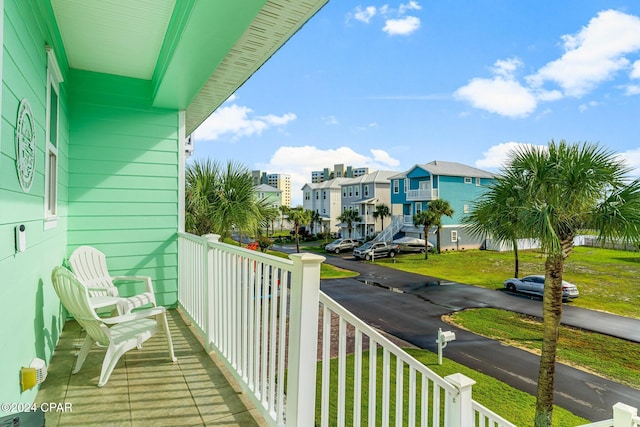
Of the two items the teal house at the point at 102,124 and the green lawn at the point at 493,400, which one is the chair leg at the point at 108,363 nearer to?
the teal house at the point at 102,124

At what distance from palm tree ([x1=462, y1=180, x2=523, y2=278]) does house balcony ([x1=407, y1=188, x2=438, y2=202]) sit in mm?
19102

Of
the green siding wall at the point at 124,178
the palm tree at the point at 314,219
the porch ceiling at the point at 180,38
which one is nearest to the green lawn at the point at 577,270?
the palm tree at the point at 314,219

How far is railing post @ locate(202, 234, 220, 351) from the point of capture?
2.92 m

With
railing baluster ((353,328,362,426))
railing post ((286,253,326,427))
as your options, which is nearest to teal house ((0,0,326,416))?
railing post ((286,253,326,427))

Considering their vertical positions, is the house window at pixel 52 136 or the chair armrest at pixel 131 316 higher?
the house window at pixel 52 136

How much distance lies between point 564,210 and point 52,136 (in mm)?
7861

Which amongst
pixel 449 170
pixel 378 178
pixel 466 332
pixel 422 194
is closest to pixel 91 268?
pixel 466 332

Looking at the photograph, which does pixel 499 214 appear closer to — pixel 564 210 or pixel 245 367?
pixel 564 210

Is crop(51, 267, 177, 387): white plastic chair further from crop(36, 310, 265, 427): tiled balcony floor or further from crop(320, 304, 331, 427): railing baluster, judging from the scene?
crop(320, 304, 331, 427): railing baluster

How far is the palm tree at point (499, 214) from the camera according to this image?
7625 millimetres

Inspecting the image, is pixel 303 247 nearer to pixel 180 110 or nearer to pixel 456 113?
pixel 180 110

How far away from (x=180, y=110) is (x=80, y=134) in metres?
1.10

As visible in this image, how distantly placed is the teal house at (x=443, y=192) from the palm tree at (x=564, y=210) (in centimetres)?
1987

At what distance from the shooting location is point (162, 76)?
3.38 meters
